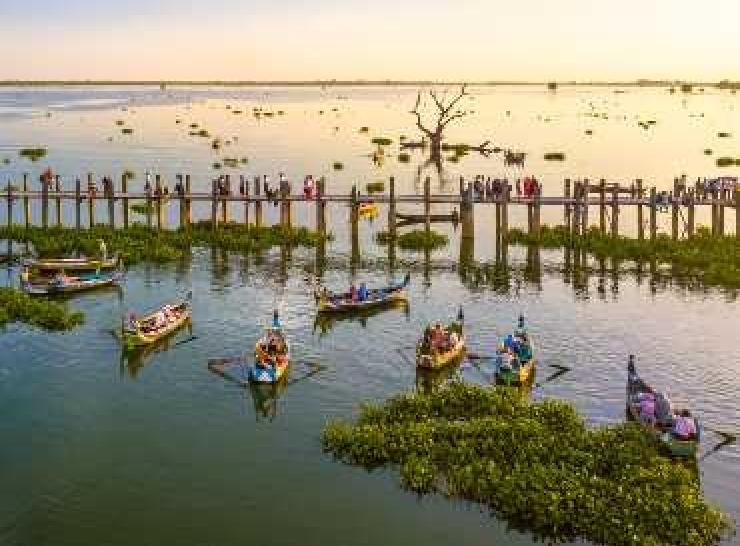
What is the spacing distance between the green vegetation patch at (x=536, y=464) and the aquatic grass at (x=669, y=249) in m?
21.3

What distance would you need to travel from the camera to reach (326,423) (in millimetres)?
28078

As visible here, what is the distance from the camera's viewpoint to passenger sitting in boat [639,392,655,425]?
26266 mm

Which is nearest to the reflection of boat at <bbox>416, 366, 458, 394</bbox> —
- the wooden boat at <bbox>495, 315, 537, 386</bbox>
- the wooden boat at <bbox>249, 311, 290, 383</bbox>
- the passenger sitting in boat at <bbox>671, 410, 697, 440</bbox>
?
the wooden boat at <bbox>495, 315, 537, 386</bbox>

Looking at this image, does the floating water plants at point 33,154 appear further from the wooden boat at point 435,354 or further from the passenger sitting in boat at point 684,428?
the passenger sitting in boat at point 684,428

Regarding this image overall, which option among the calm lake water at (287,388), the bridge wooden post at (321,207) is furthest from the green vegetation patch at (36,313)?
the bridge wooden post at (321,207)

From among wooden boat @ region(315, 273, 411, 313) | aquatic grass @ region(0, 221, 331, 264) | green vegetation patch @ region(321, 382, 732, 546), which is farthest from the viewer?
aquatic grass @ region(0, 221, 331, 264)

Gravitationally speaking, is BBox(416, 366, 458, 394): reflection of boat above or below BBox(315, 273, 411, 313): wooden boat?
below

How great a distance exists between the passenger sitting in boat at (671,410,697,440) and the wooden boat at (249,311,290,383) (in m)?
12.1

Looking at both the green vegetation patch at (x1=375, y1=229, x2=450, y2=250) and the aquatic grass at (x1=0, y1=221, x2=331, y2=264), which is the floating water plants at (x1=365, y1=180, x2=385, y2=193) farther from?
the green vegetation patch at (x1=375, y1=229, x2=450, y2=250)

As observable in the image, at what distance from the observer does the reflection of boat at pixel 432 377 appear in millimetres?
31562

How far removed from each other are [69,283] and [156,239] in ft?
32.9

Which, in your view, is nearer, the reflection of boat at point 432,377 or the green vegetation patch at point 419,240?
the reflection of boat at point 432,377

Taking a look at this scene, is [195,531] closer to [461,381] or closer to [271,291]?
[461,381]

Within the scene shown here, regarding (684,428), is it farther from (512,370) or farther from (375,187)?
(375,187)
